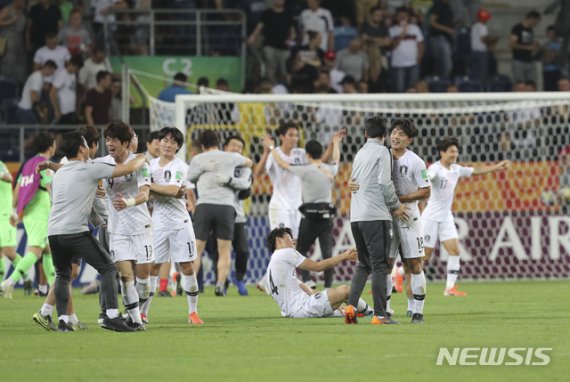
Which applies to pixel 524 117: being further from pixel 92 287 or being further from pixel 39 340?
pixel 39 340

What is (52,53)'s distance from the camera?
2534 centimetres

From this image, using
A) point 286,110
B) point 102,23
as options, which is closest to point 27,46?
point 102,23

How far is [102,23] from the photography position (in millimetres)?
26234

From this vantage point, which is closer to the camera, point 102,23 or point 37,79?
point 37,79

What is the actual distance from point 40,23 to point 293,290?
45.3ft

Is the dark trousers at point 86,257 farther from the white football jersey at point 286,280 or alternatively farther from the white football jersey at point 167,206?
the white football jersey at point 286,280

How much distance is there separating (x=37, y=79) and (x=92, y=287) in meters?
6.57

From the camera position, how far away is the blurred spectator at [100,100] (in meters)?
23.8

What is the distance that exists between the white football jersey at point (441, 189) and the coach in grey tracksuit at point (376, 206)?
5183 mm

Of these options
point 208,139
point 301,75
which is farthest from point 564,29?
point 208,139

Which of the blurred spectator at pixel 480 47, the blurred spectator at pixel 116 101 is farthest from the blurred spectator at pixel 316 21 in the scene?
the blurred spectator at pixel 116 101

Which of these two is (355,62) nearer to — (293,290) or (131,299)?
(293,290)

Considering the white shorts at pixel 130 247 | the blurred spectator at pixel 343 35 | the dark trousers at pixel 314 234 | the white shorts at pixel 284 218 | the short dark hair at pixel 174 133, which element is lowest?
the dark trousers at pixel 314 234

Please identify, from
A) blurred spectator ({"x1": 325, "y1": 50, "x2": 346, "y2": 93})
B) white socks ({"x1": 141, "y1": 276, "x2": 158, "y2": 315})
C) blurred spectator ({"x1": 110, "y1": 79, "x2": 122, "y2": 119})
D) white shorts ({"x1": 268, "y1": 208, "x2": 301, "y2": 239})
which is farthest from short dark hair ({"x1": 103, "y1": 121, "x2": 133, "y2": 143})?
blurred spectator ({"x1": 325, "y1": 50, "x2": 346, "y2": 93})
